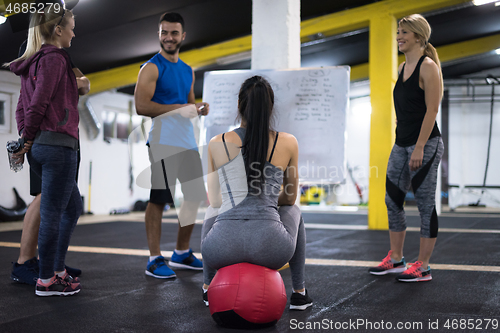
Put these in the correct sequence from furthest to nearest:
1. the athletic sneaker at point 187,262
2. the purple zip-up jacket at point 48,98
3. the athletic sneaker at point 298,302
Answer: the athletic sneaker at point 187,262 → the purple zip-up jacket at point 48,98 → the athletic sneaker at point 298,302

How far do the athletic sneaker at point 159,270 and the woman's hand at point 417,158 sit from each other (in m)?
1.39

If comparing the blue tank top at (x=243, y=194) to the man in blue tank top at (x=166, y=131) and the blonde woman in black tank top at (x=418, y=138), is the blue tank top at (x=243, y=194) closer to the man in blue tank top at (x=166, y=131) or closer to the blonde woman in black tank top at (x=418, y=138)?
the man in blue tank top at (x=166, y=131)

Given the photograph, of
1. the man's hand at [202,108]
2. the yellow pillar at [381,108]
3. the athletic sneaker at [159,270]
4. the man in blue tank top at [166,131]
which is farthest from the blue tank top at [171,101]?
the yellow pillar at [381,108]

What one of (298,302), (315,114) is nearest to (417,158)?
(315,114)

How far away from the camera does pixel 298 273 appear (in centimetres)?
168

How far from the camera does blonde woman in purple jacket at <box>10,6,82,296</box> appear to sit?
1.86m

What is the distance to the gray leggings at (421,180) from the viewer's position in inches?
87.6

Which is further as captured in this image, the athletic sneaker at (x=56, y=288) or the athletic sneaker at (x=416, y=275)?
the athletic sneaker at (x=416, y=275)

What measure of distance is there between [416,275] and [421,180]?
19.2 inches

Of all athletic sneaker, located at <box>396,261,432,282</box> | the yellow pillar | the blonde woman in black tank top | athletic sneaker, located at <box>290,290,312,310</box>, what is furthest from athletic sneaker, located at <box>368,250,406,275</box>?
the yellow pillar

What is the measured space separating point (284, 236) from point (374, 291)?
762mm

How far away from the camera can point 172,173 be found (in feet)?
7.95

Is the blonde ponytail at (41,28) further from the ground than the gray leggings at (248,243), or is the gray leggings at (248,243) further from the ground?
the blonde ponytail at (41,28)

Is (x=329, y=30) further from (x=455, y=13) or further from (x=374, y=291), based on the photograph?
(x=374, y=291)
